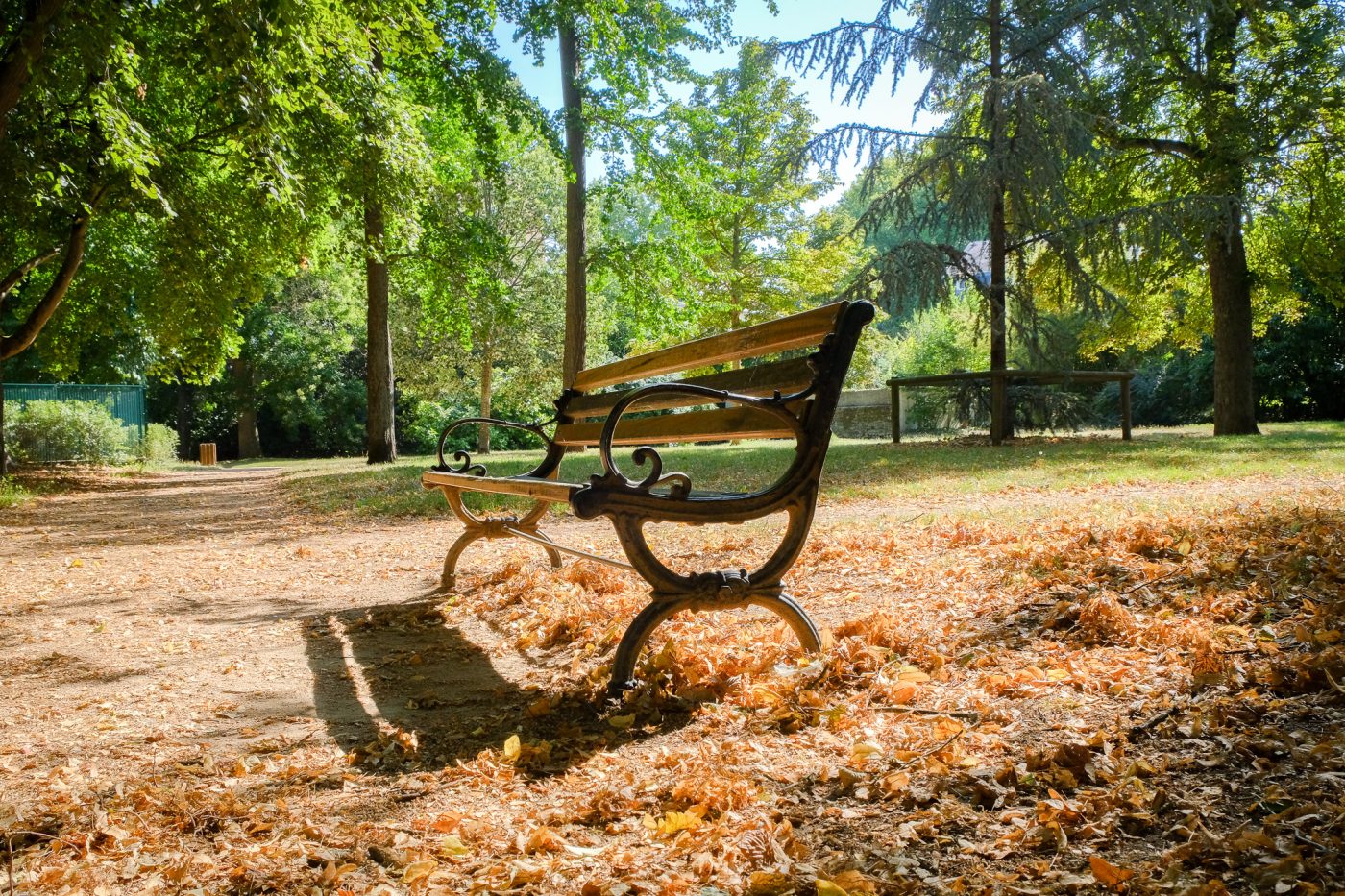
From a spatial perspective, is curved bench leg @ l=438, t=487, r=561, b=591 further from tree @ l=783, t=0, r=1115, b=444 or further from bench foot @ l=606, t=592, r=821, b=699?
tree @ l=783, t=0, r=1115, b=444

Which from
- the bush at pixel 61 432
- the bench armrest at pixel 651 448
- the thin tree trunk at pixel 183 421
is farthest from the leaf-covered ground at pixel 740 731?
the thin tree trunk at pixel 183 421

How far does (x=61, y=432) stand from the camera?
19609 millimetres

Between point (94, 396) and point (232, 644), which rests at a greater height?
point (94, 396)

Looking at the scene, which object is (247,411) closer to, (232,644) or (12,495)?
(12,495)

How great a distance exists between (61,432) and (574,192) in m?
13.9

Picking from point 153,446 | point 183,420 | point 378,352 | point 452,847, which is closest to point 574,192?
point 378,352

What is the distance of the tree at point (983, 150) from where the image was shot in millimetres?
12586

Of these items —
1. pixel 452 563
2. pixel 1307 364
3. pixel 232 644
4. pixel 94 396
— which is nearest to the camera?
pixel 232 644

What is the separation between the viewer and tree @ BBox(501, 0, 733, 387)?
1445 cm

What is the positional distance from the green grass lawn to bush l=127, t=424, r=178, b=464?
39.2ft

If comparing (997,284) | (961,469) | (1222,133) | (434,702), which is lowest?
(434,702)

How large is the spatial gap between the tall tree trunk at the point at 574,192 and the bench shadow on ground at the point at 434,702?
10.9 m

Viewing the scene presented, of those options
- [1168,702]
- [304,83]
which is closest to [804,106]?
[304,83]

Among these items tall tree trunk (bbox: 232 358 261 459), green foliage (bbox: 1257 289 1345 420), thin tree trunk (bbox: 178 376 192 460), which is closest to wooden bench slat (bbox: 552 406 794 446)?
green foliage (bbox: 1257 289 1345 420)
